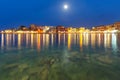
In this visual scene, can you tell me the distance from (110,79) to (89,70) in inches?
126

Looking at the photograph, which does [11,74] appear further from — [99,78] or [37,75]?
[99,78]

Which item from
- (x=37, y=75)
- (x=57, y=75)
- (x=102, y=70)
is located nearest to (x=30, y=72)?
(x=37, y=75)

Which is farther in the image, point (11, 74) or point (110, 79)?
point (11, 74)

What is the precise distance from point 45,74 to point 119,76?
575 centimetres

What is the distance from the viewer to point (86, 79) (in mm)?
14906

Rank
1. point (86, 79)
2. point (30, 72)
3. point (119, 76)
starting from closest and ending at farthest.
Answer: point (86, 79) → point (119, 76) → point (30, 72)

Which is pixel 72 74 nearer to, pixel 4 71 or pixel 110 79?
pixel 110 79

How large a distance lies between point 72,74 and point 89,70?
85.4 inches

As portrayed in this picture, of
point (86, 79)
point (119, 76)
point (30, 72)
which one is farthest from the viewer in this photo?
point (30, 72)

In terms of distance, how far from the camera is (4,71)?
17641mm

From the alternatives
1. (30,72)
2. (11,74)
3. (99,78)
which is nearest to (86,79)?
(99,78)

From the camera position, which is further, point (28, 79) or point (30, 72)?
point (30, 72)

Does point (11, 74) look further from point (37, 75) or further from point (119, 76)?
point (119, 76)

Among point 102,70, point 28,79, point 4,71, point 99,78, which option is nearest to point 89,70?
point 102,70
